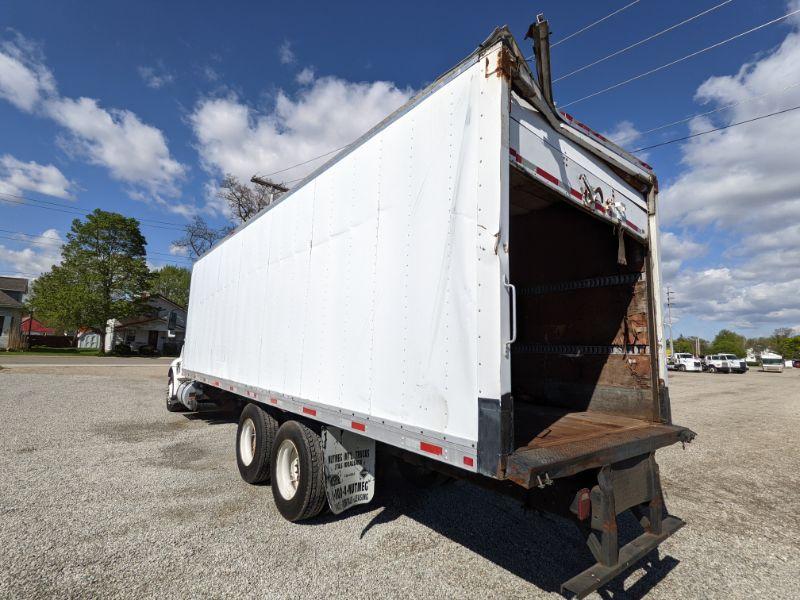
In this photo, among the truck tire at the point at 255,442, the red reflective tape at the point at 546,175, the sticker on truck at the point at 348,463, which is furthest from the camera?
the truck tire at the point at 255,442

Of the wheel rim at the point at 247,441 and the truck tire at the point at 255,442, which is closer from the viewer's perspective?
the truck tire at the point at 255,442

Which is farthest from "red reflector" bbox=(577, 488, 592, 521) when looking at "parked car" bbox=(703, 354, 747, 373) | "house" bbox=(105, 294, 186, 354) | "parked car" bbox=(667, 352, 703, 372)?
"parked car" bbox=(667, 352, 703, 372)

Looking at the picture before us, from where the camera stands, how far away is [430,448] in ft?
9.03

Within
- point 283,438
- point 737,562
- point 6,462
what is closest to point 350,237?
point 283,438

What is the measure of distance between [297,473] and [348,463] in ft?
2.70

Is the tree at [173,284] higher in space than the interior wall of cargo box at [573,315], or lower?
higher

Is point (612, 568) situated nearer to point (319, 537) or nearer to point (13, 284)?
point (319, 537)

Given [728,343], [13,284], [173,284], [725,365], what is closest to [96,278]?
[13,284]

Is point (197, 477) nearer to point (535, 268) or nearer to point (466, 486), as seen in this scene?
point (466, 486)

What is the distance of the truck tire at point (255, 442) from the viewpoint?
17.1 ft

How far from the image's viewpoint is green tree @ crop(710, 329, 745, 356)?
87.0 m

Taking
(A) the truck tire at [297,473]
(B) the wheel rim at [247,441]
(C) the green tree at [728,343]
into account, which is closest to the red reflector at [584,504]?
(A) the truck tire at [297,473]

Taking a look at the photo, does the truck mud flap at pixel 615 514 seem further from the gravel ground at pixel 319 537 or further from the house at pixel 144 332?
the house at pixel 144 332

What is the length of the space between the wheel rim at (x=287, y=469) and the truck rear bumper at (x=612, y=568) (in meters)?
2.94
